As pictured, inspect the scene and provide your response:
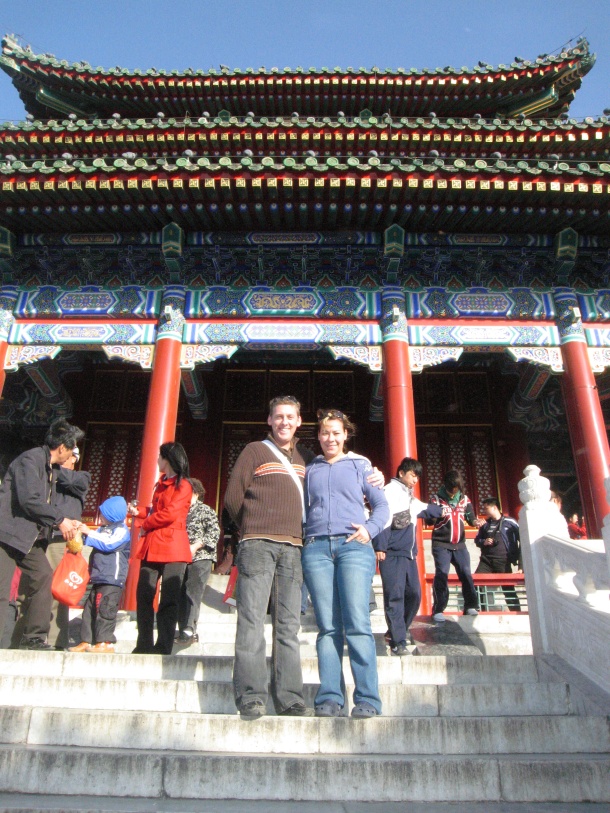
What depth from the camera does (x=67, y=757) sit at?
7.92 feet

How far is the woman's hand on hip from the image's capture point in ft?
9.76

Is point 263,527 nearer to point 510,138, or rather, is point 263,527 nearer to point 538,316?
point 538,316

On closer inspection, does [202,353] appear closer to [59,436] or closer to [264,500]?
[59,436]

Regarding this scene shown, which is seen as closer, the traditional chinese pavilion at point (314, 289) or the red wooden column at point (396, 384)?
the traditional chinese pavilion at point (314, 289)

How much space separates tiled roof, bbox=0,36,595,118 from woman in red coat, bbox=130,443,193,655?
32.8 ft

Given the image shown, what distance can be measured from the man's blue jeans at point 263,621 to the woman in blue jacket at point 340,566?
0.11 metres

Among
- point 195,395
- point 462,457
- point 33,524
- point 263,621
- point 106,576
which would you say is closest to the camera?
point 263,621

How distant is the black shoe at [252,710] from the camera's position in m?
2.70

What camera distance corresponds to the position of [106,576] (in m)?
4.43

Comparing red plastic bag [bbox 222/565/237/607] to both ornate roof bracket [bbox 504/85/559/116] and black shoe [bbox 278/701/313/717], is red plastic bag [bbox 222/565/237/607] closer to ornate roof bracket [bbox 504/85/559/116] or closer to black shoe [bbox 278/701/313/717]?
black shoe [bbox 278/701/313/717]

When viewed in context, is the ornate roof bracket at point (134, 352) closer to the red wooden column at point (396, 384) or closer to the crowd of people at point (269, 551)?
the red wooden column at point (396, 384)

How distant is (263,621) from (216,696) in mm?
635

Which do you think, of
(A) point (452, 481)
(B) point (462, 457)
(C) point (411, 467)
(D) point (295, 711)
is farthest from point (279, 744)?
(B) point (462, 457)

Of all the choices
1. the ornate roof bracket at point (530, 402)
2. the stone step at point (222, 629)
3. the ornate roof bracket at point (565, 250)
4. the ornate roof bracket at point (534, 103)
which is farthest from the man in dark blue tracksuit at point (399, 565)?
the ornate roof bracket at point (534, 103)
